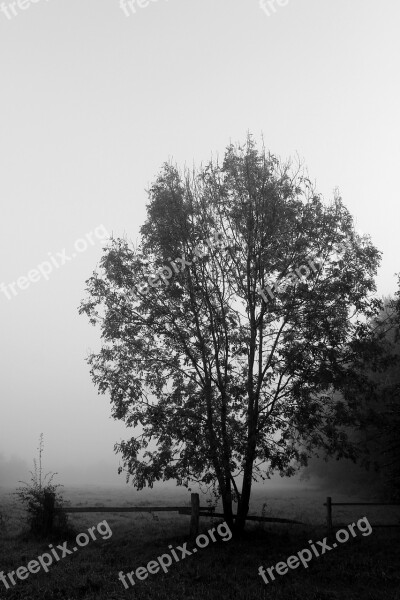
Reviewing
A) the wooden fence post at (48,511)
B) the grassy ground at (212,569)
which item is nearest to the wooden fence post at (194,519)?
the grassy ground at (212,569)

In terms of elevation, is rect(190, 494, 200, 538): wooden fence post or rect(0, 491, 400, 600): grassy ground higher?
rect(190, 494, 200, 538): wooden fence post

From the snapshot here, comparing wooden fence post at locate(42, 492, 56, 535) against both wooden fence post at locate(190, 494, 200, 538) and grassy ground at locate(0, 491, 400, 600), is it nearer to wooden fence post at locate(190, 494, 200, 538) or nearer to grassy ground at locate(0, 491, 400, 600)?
grassy ground at locate(0, 491, 400, 600)

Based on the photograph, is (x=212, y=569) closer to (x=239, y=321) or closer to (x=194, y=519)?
Answer: (x=194, y=519)

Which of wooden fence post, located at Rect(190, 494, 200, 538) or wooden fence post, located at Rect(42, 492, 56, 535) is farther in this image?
wooden fence post, located at Rect(42, 492, 56, 535)

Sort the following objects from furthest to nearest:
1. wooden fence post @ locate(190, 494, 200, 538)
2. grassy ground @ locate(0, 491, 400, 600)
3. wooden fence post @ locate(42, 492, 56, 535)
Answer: wooden fence post @ locate(42, 492, 56, 535), wooden fence post @ locate(190, 494, 200, 538), grassy ground @ locate(0, 491, 400, 600)

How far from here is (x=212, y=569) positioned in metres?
10.9

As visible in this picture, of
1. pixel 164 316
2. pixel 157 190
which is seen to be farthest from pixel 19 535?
pixel 157 190

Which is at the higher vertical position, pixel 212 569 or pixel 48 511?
pixel 48 511

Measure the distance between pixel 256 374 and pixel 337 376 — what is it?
2.92 m

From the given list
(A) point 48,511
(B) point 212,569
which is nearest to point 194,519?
(B) point 212,569

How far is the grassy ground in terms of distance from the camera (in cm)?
931

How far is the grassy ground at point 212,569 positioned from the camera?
9.31m

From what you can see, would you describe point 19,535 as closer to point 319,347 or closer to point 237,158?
point 319,347

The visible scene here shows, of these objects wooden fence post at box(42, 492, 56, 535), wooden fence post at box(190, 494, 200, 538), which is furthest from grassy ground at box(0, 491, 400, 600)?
wooden fence post at box(42, 492, 56, 535)
